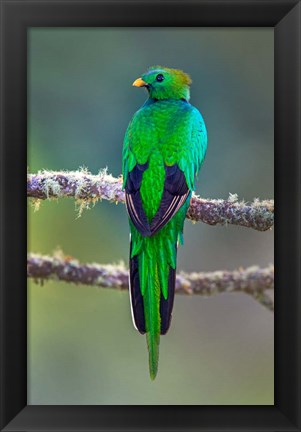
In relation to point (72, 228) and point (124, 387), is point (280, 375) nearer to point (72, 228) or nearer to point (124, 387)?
point (124, 387)

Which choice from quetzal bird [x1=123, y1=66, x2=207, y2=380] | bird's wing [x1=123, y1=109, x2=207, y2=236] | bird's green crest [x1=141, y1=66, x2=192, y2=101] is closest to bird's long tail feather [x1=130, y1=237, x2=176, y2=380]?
quetzal bird [x1=123, y1=66, x2=207, y2=380]

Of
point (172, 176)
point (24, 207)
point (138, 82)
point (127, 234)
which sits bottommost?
point (127, 234)

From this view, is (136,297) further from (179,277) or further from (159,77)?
(159,77)

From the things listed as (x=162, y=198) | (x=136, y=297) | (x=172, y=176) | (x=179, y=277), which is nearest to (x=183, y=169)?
(x=172, y=176)

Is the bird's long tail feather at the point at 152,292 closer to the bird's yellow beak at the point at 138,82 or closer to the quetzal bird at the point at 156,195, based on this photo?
the quetzal bird at the point at 156,195

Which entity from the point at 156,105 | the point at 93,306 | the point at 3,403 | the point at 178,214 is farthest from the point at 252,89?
the point at 3,403
